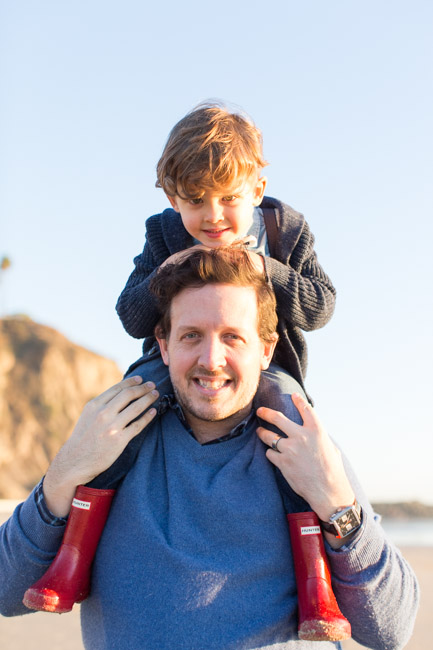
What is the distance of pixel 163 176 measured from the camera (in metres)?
3.56

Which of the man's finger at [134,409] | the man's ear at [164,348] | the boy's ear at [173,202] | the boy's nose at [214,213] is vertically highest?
the boy's ear at [173,202]

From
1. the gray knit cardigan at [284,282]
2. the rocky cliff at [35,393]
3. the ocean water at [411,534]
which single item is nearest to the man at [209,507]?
the gray knit cardigan at [284,282]

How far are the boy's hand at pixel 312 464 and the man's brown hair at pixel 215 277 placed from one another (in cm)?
49

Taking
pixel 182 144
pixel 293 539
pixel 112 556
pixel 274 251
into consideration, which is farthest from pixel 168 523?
pixel 182 144

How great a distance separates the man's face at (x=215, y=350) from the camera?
325cm

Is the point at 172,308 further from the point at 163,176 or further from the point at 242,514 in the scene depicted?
the point at 242,514

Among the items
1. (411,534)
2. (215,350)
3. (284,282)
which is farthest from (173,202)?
(411,534)

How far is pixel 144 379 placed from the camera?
145 inches

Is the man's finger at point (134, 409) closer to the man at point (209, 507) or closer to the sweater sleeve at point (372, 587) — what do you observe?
the man at point (209, 507)

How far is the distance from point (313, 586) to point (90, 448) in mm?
1100

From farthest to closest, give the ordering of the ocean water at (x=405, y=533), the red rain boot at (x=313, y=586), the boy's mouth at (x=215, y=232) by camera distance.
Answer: the ocean water at (x=405, y=533) → the boy's mouth at (x=215, y=232) → the red rain boot at (x=313, y=586)

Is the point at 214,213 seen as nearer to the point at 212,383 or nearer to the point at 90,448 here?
the point at 212,383

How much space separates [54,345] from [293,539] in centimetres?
3894

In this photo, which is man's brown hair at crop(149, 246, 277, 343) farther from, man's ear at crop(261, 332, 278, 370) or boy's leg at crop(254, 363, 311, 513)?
boy's leg at crop(254, 363, 311, 513)
